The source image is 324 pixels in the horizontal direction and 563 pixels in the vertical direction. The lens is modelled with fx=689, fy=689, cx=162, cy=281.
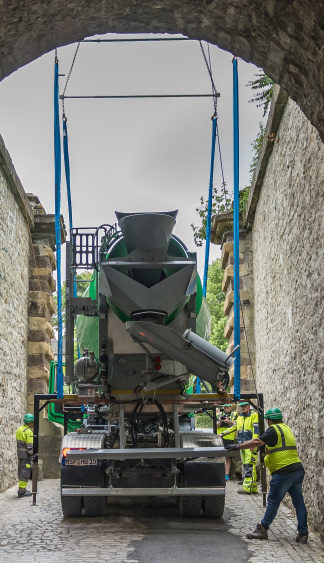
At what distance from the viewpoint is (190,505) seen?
25.9 ft

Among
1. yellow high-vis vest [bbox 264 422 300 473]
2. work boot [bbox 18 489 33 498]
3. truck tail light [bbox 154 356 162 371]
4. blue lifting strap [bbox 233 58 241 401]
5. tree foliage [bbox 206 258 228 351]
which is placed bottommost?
work boot [bbox 18 489 33 498]

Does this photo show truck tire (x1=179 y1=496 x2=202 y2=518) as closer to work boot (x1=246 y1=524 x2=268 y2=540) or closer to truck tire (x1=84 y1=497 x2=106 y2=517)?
truck tire (x1=84 y1=497 x2=106 y2=517)

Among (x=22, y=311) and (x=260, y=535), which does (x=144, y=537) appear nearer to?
(x=260, y=535)

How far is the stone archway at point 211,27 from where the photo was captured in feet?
15.3

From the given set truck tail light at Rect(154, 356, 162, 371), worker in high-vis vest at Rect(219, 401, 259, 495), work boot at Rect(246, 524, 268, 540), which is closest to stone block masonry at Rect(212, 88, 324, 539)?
worker in high-vis vest at Rect(219, 401, 259, 495)

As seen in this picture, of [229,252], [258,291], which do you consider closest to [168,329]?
[258,291]

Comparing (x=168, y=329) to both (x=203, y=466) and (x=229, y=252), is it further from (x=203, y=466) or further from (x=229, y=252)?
(x=229, y=252)

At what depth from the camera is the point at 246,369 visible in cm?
1398

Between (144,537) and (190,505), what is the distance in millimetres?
1271

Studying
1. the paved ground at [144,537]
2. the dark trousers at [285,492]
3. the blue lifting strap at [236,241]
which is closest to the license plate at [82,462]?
the paved ground at [144,537]

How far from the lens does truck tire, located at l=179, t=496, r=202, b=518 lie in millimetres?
7855

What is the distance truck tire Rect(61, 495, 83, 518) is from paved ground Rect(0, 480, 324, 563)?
0.42ft

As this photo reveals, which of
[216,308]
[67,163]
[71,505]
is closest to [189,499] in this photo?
[71,505]

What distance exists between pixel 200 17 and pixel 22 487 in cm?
766
